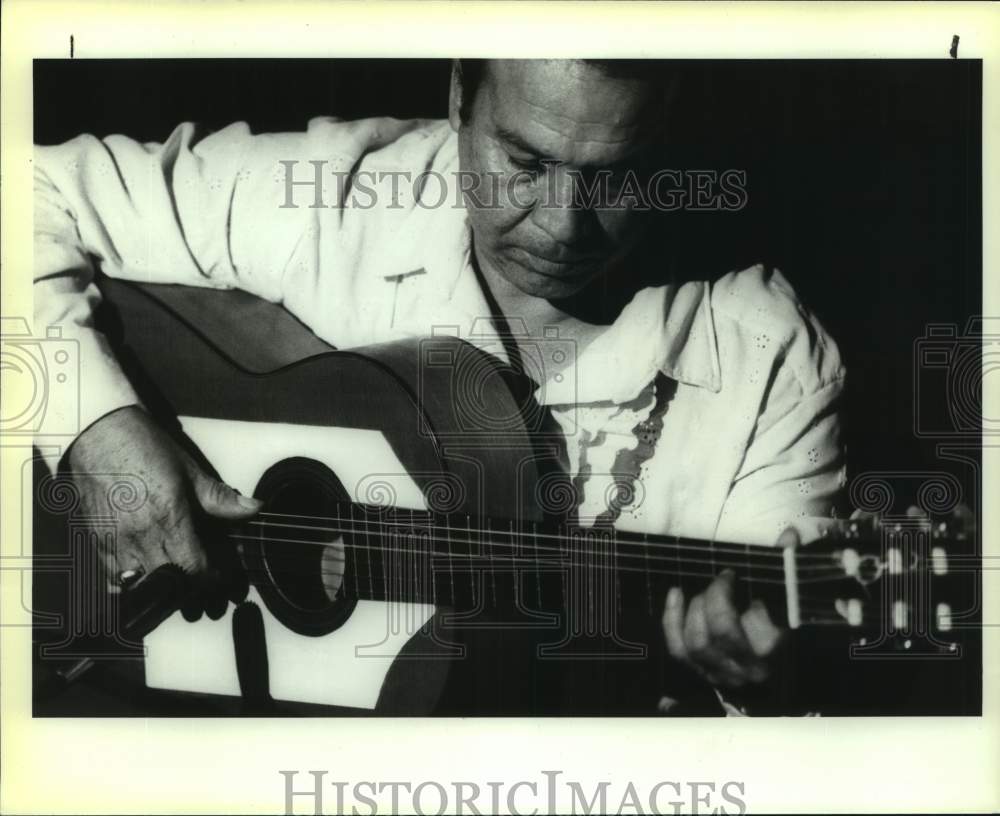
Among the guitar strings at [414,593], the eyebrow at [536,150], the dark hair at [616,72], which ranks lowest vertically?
the guitar strings at [414,593]

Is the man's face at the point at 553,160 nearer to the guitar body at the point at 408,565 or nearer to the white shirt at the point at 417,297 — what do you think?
the white shirt at the point at 417,297

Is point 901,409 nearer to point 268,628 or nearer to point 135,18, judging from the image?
point 268,628

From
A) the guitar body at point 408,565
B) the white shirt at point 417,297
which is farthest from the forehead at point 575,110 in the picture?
the guitar body at point 408,565

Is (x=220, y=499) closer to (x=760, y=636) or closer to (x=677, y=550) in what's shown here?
(x=677, y=550)

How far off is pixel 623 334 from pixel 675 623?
589 millimetres

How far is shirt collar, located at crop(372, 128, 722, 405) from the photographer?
Answer: 2.30m

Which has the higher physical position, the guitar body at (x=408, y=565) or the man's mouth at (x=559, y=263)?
the man's mouth at (x=559, y=263)

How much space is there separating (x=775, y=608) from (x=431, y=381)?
816 millimetres

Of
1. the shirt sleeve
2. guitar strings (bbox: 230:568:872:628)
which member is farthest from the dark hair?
guitar strings (bbox: 230:568:872:628)

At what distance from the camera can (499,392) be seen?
90.4 inches

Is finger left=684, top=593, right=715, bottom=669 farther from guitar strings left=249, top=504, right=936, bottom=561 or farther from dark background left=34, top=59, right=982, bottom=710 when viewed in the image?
dark background left=34, top=59, right=982, bottom=710

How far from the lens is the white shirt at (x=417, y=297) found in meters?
2.29

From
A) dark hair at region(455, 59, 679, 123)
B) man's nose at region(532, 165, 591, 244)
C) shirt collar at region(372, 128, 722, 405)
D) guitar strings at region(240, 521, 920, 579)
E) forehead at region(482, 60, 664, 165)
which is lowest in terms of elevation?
guitar strings at region(240, 521, 920, 579)

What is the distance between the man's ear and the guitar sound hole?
29.4 inches
